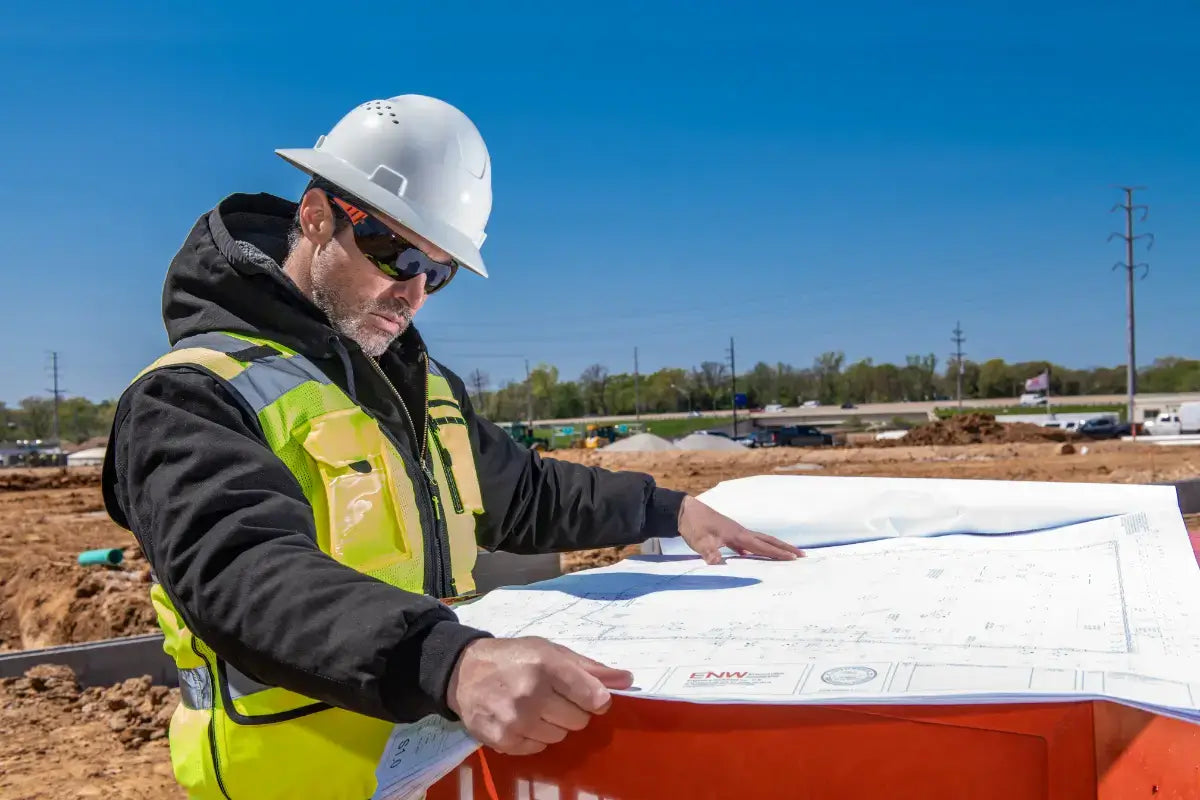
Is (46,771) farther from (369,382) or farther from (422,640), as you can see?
(422,640)

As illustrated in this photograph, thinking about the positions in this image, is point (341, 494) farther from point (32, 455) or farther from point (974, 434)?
point (32, 455)

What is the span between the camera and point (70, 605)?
26.6ft

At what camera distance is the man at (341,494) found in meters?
1.09

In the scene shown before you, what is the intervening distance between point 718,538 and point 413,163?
38.6 inches

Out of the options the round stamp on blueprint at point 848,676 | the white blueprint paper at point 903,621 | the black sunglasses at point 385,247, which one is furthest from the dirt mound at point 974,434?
the round stamp on blueprint at point 848,676

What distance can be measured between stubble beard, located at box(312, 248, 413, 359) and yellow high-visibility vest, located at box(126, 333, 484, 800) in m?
0.17

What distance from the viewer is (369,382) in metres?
1.83

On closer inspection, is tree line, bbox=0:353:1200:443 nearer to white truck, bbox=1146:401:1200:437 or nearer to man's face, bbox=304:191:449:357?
white truck, bbox=1146:401:1200:437

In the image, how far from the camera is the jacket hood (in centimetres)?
171

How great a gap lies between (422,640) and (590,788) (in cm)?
26

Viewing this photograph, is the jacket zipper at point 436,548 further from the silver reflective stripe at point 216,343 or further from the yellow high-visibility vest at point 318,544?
the silver reflective stripe at point 216,343

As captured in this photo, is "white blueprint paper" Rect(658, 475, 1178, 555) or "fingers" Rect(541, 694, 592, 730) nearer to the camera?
"fingers" Rect(541, 694, 592, 730)

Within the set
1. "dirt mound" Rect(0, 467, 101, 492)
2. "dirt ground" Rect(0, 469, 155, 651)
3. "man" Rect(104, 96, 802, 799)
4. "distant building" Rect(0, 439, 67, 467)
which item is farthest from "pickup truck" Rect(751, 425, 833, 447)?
"distant building" Rect(0, 439, 67, 467)

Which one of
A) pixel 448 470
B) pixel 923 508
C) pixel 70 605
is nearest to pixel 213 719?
pixel 448 470
